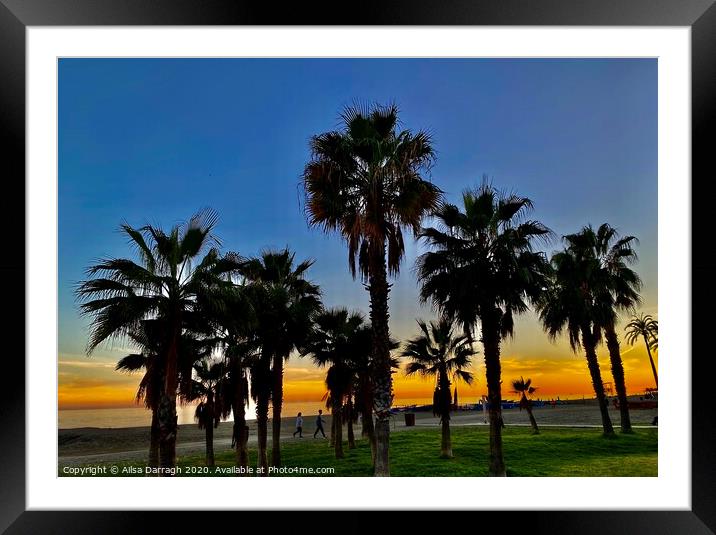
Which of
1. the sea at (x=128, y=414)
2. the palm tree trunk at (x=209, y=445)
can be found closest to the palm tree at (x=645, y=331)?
the sea at (x=128, y=414)

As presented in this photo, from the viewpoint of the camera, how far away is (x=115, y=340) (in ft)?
28.8

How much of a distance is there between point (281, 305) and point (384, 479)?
23.2 feet

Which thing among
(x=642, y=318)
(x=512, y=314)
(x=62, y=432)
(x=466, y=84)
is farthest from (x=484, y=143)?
(x=62, y=432)

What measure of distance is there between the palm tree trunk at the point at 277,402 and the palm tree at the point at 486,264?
3095 mm

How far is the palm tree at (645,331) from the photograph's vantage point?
468 inches

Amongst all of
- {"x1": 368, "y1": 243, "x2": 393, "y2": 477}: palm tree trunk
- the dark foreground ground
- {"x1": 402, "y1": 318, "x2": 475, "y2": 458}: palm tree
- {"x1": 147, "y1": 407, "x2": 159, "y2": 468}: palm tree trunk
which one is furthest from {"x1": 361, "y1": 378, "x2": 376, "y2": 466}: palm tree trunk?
{"x1": 368, "y1": 243, "x2": 393, "y2": 477}: palm tree trunk

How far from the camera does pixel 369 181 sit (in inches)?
368

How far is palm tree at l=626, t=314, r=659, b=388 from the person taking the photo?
1190 cm

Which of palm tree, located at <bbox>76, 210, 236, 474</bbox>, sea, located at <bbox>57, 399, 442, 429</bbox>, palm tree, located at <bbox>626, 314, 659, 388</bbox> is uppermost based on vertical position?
palm tree, located at <bbox>76, 210, 236, 474</bbox>

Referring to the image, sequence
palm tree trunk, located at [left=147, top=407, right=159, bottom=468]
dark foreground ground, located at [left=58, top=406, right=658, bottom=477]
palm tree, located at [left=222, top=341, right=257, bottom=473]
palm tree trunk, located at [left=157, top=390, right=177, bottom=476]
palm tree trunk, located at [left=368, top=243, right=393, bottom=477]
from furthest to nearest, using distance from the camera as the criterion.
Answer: palm tree, located at [left=222, top=341, right=257, bottom=473] → dark foreground ground, located at [left=58, top=406, right=658, bottom=477] → palm tree trunk, located at [left=147, top=407, right=159, bottom=468] → palm tree trunk, located at [left=368, top=243, right=393, bottom=477] → palm tree trunk, located at [left=157, top=390, right=177, bottom=476]

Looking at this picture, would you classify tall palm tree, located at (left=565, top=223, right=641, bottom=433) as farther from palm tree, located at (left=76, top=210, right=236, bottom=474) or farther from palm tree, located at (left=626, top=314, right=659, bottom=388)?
palm tree, located at (left=76, top=210, right=236, bottom=474)

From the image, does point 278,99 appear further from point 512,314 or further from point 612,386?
point 612,386

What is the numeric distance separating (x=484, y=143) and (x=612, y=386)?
24.1 feet
